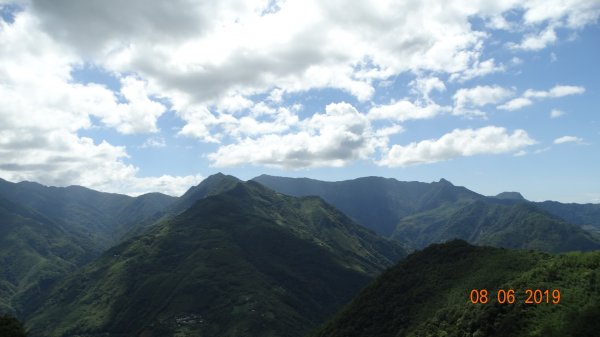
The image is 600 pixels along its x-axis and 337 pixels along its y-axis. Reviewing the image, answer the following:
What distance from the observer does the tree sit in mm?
107750

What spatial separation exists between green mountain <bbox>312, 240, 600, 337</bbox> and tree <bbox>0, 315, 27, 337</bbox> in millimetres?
108722

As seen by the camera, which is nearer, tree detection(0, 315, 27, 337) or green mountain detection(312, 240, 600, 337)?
green mountain detection(312, 240, 600, 337)

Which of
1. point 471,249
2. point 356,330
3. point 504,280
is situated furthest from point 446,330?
point 471,249

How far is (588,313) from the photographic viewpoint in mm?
98000

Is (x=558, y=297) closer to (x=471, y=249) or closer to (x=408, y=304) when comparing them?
(x=408, y=304)

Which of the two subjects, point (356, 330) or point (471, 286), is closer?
point (471, 286)

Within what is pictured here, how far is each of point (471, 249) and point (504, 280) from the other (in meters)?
53.5

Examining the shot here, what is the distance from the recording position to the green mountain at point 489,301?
340ft
